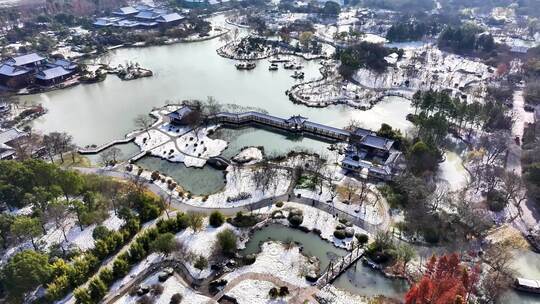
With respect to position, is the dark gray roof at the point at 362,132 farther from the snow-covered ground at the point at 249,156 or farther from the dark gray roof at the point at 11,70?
the dark gray roof at the point at 11,70

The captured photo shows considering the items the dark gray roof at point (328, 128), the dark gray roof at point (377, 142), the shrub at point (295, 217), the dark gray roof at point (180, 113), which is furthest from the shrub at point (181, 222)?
the dark gray roof at point (328, 128)

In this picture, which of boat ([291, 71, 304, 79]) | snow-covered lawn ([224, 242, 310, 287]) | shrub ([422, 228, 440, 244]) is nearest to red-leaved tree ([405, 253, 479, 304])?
shrub ([422, 228, 440, 244])

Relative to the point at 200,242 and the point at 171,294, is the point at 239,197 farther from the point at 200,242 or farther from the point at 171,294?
the point at 171,294

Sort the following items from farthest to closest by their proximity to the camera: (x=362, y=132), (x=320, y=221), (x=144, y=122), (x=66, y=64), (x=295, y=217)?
1. (x=66, y=64)
2. (x=144, y=122)
3. (x=362, y=132)
4. (x=320, y=221)
5. (x=295, y=217)

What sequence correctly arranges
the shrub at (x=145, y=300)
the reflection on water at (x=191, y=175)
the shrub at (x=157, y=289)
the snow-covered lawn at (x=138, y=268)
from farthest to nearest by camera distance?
the reflection on water at (x=191, y=175) → the snow-covered lawn at (x=138, y=268) → the shrub at (x=157, y=289) → the shrub at (x=145, y=300)

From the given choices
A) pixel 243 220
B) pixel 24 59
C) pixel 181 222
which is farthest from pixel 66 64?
pixel 243 220
